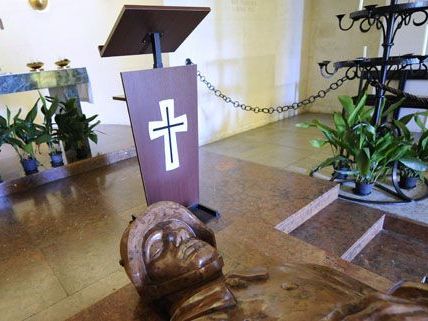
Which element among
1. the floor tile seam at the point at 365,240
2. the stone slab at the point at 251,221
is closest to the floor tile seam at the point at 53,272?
the stone slab at the point at 251,221

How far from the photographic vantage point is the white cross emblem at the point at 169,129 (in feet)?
4.89

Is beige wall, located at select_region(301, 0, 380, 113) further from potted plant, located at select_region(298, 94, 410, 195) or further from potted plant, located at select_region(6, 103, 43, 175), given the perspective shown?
potted plant, located at select_region(6, 103, 43, 175)

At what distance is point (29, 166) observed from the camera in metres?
2.64

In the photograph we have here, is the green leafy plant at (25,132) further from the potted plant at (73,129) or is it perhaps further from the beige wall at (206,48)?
the beige wall at (206,48)

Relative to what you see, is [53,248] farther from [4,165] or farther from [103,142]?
[103,142]

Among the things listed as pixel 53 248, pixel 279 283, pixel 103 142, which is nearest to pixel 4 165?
pixel 103 142

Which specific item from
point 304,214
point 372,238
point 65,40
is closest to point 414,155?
point 372,238

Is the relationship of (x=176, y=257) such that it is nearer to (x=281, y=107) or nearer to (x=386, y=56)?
(x=386, y=56)

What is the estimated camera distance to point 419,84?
3967mm

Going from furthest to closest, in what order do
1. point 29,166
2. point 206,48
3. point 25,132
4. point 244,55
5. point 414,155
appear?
1. point 244,55
2. point 206,48
3. point 29,166
4. point 25,132
5. point 414,155

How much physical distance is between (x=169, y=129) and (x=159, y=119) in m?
0.08

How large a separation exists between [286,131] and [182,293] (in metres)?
3.81

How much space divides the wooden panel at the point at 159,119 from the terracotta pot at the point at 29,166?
167 centimetres

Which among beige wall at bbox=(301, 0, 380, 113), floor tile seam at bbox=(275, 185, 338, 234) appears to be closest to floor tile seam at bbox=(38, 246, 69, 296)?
floor tile seam at bbox=(275, 185, 338, 234)
